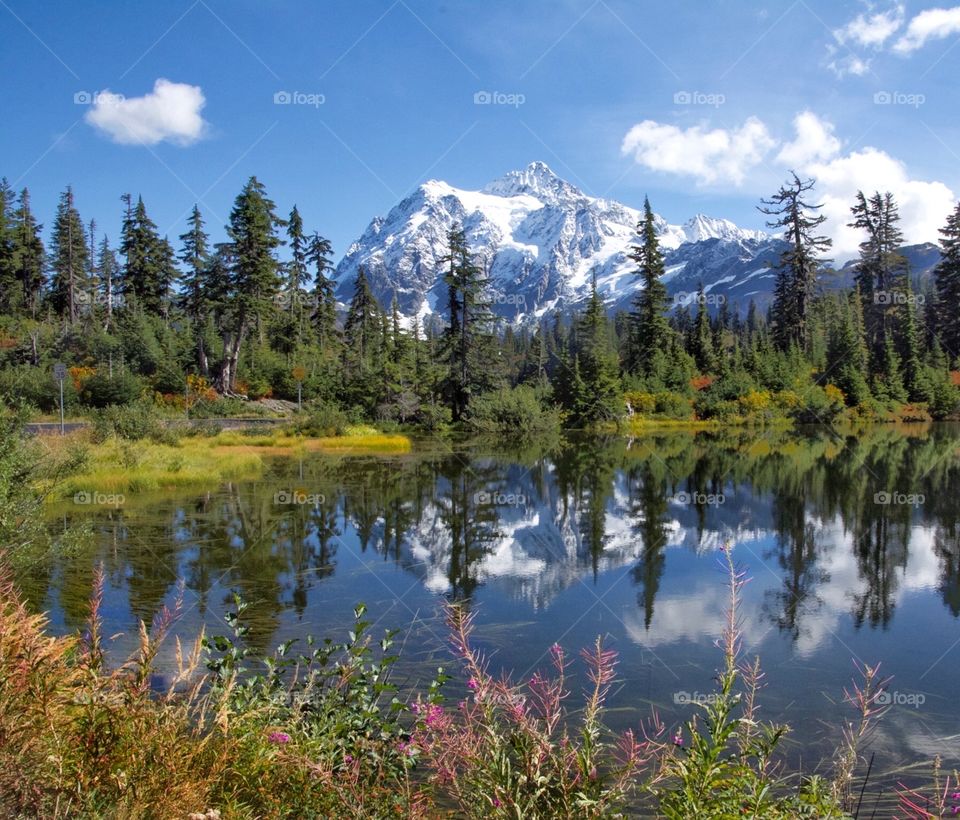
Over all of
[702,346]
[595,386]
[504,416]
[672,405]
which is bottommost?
[504,416]

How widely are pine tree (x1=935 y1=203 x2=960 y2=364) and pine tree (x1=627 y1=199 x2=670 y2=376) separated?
2336 centimetres

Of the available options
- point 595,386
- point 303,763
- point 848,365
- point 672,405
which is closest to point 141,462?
point 303,763

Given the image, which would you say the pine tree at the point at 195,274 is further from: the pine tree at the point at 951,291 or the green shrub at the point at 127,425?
the pine tree at the point at 951,291

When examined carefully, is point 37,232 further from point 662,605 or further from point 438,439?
point 662,605

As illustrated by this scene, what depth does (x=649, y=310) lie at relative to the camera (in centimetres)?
5834

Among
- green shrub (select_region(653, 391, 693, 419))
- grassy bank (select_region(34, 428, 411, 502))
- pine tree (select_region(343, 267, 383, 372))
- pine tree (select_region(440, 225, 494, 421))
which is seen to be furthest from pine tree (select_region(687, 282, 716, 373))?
grassy bank (select_region(34, 428, 411, 502))

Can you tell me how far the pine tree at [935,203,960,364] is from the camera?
58625 millimetres

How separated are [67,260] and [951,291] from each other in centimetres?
7385

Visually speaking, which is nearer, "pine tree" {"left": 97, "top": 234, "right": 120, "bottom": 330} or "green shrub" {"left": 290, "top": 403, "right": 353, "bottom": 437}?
"green shrub" {"left": 290, "top": 403, "right": 353, "bottom": 437}

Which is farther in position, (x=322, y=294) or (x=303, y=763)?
(x=322, y=294)

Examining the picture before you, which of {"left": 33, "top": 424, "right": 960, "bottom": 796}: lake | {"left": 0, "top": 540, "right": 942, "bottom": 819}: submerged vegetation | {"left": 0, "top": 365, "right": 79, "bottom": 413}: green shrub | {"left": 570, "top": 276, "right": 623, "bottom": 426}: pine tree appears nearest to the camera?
{"left": 0, "top": 540, "right": 942, "bottom": 819}: submerged vegetation

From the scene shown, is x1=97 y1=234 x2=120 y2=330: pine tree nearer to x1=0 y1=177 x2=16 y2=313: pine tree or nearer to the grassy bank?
x1=0 y1=177 x2=16 y2=313: pine tree

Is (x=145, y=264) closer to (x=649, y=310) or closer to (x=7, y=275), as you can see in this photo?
(x=7, y=275)

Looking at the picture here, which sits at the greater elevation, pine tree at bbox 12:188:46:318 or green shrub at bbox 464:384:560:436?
pine tree at bbox 12:188:46:318
